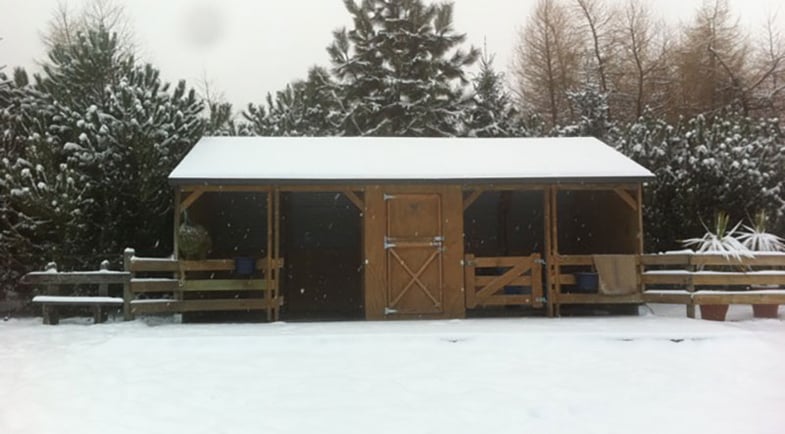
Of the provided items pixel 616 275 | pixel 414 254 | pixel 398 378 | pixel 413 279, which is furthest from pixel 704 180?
pixel 398 378

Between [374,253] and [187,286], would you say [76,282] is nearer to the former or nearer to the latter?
[187,286]

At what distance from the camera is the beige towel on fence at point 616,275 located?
9617 millimetres

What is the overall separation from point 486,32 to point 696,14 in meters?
7.33

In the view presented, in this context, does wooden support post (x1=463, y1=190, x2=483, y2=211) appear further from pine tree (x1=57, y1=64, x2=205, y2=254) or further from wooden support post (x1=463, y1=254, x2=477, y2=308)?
pine tree (x1=57, y1=64, x2=205, y2=254)

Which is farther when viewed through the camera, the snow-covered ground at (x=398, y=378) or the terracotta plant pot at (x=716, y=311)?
the terracotta plant pot at (x=716, y=311)

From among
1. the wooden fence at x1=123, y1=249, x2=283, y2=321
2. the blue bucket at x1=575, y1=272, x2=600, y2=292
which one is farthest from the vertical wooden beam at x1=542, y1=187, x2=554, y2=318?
the wooden fence at x1=123, y1=249, x2=283, y2=321

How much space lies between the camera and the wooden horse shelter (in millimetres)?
9359

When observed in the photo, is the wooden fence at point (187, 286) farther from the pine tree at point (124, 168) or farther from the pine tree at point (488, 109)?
the pine tree at point (488, 109)

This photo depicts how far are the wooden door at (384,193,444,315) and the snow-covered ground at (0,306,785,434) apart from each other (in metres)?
0.75

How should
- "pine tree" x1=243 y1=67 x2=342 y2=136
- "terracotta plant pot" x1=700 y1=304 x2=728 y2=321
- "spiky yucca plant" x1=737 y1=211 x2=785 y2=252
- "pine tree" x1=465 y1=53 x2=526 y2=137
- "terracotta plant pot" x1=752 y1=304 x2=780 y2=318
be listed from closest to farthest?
"terracotta plant pot" x1=700 y1=304 x2=728 y2=321 < "terracotta plant pot" x1=752 y1=304 x2=780 y2=318 < "spiky yucca plant" x1=737 y1=211 x2=785 y2=252 < "pine tree" x1=243 y1=67 x2=342 y2=136 < "pine tree" x1=465 y1=53 x2=526 y2=137

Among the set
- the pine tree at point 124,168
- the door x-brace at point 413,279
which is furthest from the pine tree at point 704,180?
the pine tree at point 124,168

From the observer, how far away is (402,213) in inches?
380

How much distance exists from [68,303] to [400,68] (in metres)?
15.4

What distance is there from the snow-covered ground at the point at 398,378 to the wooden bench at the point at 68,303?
53 cm
